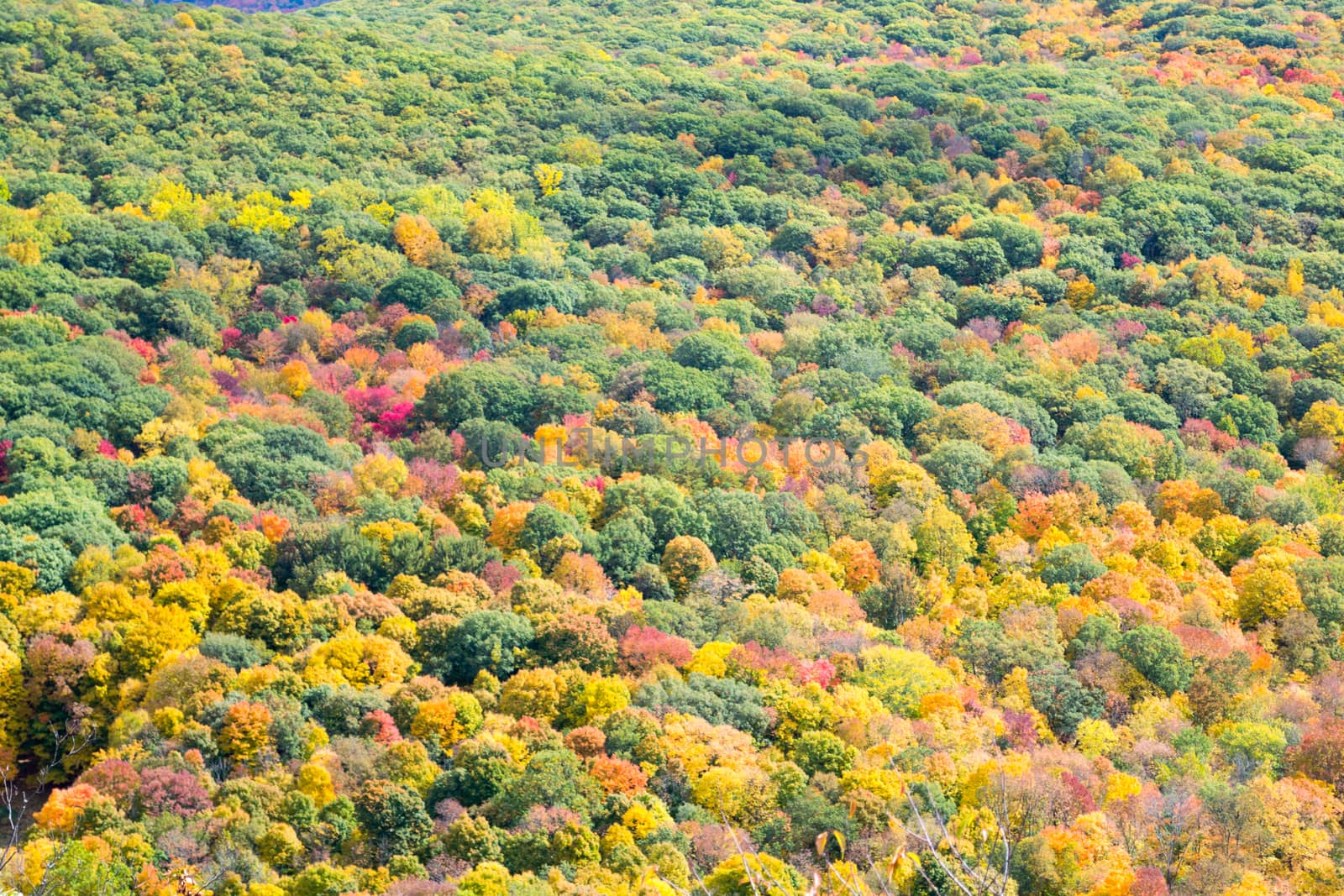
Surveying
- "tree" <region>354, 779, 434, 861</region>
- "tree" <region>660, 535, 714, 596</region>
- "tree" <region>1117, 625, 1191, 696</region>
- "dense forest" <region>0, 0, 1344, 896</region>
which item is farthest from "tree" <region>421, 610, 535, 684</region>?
"tree" <region>1117, 625, 1191, 696</region>

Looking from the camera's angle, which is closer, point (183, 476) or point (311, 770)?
point (311, 770)

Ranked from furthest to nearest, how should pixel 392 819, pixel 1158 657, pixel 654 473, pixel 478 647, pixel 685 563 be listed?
pixel 654 473
pixel 685 563
pixel 1158 657
pixel 478 647
pixel 392 819

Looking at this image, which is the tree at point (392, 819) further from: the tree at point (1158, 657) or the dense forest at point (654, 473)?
the tree at point (1158, 657)

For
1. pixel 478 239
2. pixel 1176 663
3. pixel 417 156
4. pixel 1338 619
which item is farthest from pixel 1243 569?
pixel 417 156

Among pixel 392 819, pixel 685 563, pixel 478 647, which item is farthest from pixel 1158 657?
pixel 392 819

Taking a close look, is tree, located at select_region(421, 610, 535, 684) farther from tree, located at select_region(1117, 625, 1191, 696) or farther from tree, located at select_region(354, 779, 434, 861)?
tree, located at select_region(1117, 625, 1191, 696)

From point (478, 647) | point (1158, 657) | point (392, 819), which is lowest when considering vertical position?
Result: point (478, 647)

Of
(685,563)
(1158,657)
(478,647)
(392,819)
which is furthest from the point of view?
(685,563)

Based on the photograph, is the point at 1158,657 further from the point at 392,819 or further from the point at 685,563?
the point at 392,819

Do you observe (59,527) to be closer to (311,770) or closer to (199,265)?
(311,770)
